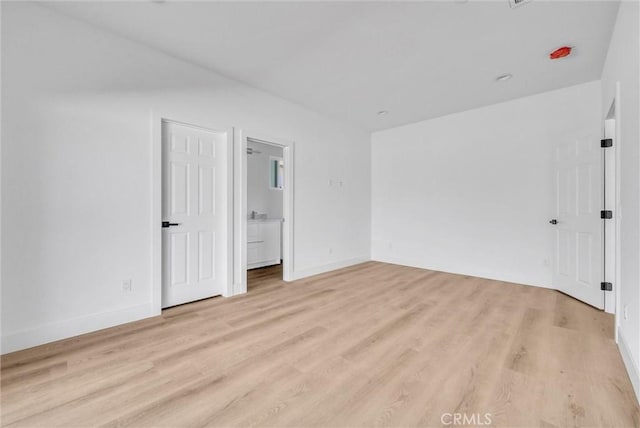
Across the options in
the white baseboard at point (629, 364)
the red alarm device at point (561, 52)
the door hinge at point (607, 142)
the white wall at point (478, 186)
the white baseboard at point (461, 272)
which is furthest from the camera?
the white baseboard at point (461, 272)

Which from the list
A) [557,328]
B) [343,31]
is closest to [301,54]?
[343,31]

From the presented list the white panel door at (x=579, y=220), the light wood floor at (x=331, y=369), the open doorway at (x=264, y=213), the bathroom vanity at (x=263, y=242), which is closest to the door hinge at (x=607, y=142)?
the white panel door at (x=579, y=220)

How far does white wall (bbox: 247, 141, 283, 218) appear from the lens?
5898 millimetres

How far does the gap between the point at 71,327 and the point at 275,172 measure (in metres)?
4.58

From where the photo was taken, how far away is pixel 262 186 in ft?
20.1

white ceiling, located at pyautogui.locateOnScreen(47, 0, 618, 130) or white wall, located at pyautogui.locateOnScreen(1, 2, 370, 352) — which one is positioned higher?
white ceiling, located at pyautogui.locateOnScreen(47, 0, 618, 130)

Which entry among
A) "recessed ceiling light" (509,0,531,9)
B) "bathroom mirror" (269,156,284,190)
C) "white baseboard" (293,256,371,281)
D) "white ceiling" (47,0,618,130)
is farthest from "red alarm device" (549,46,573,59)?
"bathroom mirror" (269,156,284,190)

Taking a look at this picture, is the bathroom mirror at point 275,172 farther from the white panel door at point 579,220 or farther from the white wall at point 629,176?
the white wall at point 629,176

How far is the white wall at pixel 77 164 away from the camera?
7.02 feet

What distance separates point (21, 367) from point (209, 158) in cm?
239

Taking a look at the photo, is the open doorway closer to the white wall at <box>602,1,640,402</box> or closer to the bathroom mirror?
the bathroom mirror

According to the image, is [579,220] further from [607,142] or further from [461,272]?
[461,272]

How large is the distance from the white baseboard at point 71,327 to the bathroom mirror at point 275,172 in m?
3.93

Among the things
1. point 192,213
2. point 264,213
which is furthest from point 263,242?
point 192,213
